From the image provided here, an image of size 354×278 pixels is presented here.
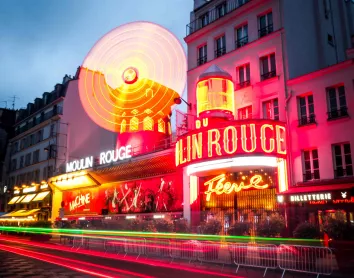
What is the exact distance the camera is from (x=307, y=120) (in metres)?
15.5

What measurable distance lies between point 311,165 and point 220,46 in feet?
27.6

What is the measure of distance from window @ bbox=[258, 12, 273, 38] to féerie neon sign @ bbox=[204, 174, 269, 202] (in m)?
6.88

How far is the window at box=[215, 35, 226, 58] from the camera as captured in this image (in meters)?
20.0

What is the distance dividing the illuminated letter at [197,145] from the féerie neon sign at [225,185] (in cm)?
218

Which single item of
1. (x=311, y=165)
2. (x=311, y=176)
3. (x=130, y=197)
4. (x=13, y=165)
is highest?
(x=13, y=165)

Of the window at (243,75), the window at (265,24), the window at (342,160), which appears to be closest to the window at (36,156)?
the window at (243,75)

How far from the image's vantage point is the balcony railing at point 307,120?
15312 mm

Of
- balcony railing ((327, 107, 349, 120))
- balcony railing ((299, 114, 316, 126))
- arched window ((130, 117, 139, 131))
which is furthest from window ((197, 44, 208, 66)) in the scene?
balcony railing ((327, 107, 349, 120))

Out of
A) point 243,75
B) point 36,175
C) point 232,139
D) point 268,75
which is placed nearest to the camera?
point 232,139

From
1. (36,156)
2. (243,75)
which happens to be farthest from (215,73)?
(36,156)

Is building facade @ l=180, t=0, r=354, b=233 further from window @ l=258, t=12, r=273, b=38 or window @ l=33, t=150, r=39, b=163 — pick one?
window @ l=33, t=150, r=39, b=163

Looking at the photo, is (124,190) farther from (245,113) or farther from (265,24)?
(265,24)

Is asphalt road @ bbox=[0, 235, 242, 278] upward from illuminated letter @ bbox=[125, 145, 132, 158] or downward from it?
downward

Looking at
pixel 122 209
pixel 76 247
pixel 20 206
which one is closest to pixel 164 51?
pixel 122 209
